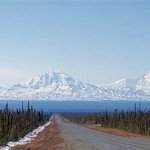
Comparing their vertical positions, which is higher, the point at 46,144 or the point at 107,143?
the point at 107,143

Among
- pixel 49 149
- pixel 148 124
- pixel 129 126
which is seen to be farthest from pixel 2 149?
pixel 129 126

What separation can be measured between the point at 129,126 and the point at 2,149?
184ft

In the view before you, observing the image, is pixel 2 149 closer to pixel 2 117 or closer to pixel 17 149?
pixel 17 149

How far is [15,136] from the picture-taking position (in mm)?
51281

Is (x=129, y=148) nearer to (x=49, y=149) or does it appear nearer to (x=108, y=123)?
(x=49, y=149)

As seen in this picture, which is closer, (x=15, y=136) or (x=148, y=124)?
(x=15, y=136)

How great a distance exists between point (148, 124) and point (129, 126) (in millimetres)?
9088

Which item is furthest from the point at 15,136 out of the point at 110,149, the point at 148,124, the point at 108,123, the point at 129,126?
the point at 108,123

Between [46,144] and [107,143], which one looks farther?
[46,144]

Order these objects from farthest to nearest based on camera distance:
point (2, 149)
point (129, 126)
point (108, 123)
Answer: point (108, 123) < point (129, 126) < point (2, 149)

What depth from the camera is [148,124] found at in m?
81.0

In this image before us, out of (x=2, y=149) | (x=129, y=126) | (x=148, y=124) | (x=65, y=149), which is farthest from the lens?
(x=129, y=126)

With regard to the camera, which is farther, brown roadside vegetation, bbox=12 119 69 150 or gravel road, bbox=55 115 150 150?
brown roadside vegetation, bbox=12 119 69 150

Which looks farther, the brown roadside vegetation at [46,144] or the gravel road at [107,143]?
the brown roadside vegetation at [46,144]
